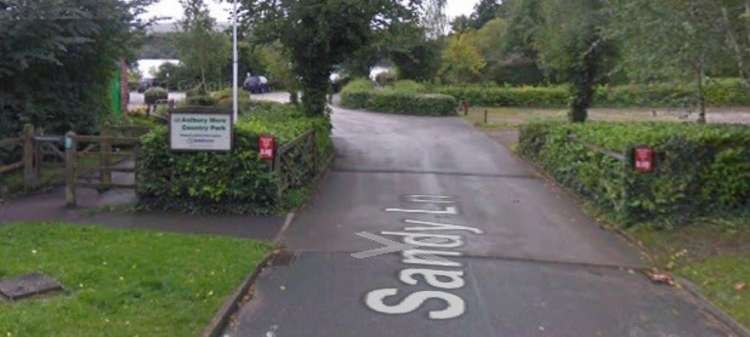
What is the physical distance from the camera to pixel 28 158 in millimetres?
12250

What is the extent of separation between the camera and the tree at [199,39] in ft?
126

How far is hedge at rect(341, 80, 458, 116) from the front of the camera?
35.4 m

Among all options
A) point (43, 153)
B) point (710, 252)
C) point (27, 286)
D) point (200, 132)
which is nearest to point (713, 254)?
point (710, 252)

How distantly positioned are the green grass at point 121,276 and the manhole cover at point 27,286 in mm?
128

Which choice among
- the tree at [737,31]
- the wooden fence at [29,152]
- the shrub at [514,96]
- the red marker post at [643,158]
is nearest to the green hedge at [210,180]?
the wooden fence at [29,152]

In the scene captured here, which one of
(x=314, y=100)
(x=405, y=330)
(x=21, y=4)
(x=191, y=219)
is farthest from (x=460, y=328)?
(x=314, y=100)

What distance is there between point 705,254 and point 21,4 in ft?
36.8

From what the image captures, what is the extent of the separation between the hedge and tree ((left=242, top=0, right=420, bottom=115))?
55.2 ft

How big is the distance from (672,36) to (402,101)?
25.7 meters

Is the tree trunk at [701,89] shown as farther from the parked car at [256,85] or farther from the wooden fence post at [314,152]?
the parked car at [256,85]

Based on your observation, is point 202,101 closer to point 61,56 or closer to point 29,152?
point 61,56

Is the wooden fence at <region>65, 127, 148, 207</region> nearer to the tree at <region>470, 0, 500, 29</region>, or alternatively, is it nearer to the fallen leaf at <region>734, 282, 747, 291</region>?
the fallen leaf at <region>734, 282, 747, 291</region>

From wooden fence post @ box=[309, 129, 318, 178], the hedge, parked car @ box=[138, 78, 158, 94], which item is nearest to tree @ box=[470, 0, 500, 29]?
parked car @ box=[138, 78, 158, 94]

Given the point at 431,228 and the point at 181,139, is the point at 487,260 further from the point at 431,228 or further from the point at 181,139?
the point at 181,139
